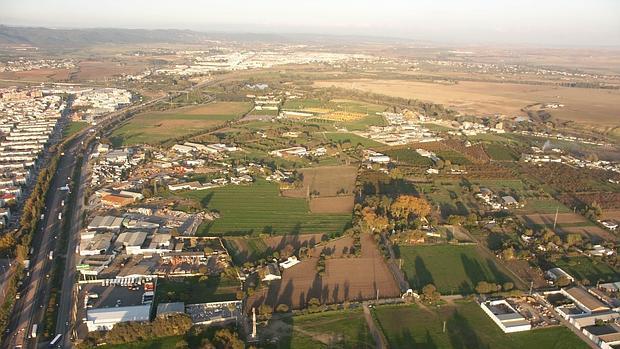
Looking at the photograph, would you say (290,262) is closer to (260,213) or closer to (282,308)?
(282,308)

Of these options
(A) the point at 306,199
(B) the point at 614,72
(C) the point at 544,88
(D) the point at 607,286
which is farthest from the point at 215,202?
(B) the point at 614,72

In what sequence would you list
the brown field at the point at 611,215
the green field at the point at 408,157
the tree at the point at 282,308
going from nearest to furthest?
the tree at the point at 282,308 → the brown field at the point at 611,215 → the green field at the point at 408,157

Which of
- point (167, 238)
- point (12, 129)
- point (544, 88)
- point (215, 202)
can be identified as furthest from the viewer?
point (544, 88)

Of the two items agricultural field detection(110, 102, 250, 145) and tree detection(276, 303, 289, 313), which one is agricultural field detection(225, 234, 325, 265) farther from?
agricultural field detection(110, 102, 250, 145)

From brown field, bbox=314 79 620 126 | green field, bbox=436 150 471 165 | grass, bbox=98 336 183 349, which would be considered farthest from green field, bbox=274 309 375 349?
brown field, bbox=314 79 620 126

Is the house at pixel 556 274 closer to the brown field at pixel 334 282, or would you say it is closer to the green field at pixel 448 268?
the green field at pixel 448 268

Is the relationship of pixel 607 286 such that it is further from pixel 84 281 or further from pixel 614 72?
pixel 614 72

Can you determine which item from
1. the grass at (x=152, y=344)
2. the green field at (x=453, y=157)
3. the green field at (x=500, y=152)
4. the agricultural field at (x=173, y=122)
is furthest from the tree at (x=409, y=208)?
the agricultural field at (x=173, y=122)
